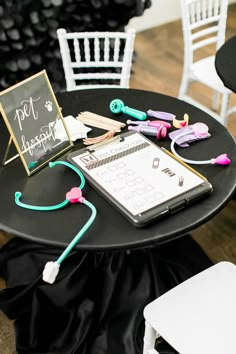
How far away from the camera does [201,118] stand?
150 centimetres

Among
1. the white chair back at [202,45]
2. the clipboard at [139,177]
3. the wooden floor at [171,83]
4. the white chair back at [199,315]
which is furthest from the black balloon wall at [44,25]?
the white chair back at [199,315]

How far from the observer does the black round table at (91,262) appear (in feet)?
3.73

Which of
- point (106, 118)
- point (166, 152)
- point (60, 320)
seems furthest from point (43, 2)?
point (60, 320)

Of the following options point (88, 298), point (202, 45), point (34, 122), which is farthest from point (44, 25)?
point (88, 298)

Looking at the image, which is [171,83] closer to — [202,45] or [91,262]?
[202,45]

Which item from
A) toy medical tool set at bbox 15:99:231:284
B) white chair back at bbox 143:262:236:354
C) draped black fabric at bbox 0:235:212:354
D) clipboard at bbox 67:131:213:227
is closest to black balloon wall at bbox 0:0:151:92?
toy medical tool set at bbox 15:99:231:284

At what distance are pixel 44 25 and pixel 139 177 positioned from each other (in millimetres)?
1701

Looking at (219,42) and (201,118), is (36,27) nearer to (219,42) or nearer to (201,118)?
(219,42)

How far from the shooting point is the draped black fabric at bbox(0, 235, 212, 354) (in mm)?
1553

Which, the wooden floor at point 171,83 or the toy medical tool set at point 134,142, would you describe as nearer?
the toy medical tool set at point 134,142

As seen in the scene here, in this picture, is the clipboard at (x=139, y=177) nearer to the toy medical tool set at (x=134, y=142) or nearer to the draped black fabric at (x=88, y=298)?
the toy medical tool set at (x=134, y=142)

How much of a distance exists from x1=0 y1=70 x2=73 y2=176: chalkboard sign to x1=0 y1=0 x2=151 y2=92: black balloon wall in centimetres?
129

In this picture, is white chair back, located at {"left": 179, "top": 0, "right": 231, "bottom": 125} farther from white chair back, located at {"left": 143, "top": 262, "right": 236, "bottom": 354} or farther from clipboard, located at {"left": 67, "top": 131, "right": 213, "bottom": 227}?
white chair back, located at {"left": 143, "top": 262, "right": 236, "bottom": 354}

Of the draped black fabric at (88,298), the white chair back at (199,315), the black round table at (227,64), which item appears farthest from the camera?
the black round table at (227,64)
